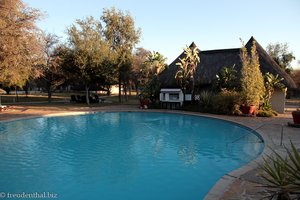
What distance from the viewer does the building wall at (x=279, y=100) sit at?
72.6 ft

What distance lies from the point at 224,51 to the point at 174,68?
586cm

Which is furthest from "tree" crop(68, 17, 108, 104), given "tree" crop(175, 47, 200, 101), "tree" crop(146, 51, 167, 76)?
"tree" crop(175, 47, 200, 101)

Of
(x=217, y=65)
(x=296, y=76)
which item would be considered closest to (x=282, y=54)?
(x=296, y=76)

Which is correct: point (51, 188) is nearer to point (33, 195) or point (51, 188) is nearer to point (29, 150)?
point (33, 195)

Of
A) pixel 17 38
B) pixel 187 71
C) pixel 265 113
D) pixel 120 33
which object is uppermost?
pixel 120 33

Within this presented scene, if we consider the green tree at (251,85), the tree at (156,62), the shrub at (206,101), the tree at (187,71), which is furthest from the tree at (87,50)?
the green tree at (251,85)

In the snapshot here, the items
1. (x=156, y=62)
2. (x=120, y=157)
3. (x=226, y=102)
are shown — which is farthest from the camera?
(x=156, y=62)

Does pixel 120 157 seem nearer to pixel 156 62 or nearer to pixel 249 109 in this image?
pixel 249 109

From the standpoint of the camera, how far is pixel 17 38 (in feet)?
61.4

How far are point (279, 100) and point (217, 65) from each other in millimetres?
7114

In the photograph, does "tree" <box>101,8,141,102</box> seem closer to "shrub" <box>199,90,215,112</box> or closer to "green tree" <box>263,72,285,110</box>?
"shrub" <box>199,90,215,112</box>

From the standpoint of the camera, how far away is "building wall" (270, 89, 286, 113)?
22141 millimetres

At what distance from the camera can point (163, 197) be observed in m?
6.55

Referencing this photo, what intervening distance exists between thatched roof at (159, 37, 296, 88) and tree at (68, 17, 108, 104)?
7293 millimetres
